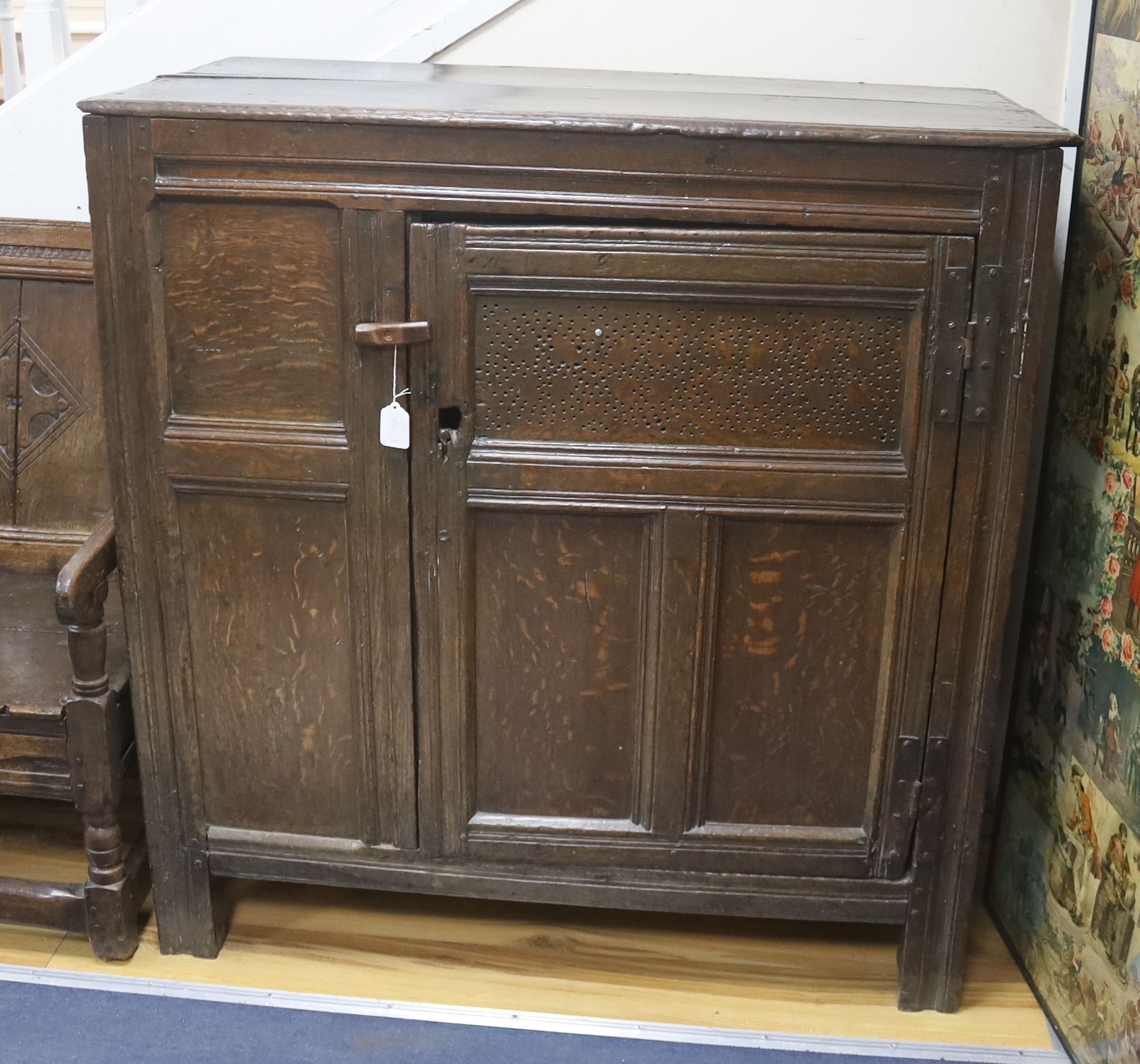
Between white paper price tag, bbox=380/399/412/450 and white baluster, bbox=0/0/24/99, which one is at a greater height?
white baluster, bbox=0/0/24/99

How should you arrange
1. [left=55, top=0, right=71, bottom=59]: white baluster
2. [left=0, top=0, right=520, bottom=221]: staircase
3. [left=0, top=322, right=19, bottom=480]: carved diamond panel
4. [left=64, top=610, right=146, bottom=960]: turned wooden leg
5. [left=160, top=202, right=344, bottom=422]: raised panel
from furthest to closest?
[left=55, top=0, right=71, bottom=59]: white baluster, [left=0, top=322, right=19, bottom=480]: carved diamond panel, [left=0, top=0, right=520, bottom=221]: staircase, [left=64, top=610, right=146, bottom=960]: turned wooden leg, [left=160, top=202, right=344, bottom=422]: raised panel

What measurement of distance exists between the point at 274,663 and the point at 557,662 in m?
0.46

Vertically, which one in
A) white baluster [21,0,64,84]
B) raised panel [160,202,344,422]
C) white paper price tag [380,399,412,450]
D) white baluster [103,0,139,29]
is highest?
white baluster [103,0,139,29]

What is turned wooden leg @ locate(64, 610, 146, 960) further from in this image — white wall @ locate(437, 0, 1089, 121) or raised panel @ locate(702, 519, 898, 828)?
white wall @ locate(437, 0, 1089, 121)

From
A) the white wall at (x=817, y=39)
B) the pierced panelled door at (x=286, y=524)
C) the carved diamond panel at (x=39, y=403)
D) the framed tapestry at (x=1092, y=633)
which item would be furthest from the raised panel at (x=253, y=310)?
the framed tapestry at (x=1092, y=633)

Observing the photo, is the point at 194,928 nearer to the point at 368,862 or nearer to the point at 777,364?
the point at 368,862

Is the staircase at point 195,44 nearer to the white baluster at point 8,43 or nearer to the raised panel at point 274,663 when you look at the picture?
the white baluster at point 8,43

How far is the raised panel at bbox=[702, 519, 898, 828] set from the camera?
190cm

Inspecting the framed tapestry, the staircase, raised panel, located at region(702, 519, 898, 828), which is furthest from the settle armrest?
the framed tapestry

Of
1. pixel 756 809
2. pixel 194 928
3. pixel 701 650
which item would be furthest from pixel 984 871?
pixel 194 928

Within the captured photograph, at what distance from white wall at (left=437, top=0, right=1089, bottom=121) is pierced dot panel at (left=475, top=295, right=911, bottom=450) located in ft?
2.35

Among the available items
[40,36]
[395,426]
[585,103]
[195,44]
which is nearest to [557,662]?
[395,426]

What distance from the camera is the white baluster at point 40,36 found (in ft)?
8.05

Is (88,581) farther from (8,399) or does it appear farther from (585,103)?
(585,103)
